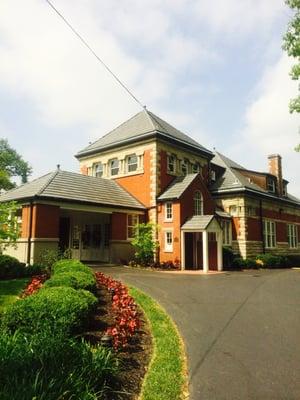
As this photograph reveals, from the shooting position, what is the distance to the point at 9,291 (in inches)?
484

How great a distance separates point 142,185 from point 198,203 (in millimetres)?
4540

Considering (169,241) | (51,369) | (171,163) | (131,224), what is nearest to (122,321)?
(51,369)

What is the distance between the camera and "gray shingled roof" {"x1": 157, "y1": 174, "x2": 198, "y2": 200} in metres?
25.5

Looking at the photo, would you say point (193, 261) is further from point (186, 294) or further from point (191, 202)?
point (186, 294)

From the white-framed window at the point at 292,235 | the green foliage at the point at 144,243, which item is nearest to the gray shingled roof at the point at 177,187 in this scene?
the green foliage at the point at 144,243

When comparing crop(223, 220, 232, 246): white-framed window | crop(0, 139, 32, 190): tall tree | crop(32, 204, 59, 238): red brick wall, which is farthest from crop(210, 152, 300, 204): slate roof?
crop(0, 139, 32, 190): tall tree

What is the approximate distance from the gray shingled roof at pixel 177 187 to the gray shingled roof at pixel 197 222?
6.21 ft

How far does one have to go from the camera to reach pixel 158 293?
529 inches

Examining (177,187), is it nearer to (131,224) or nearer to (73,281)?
(131,224)

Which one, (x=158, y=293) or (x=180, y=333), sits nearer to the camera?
(x=180, y=333)

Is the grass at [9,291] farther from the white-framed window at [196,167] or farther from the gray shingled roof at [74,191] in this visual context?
the white-framed window at [196,167]

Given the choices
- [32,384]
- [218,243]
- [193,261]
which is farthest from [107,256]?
[32,384]

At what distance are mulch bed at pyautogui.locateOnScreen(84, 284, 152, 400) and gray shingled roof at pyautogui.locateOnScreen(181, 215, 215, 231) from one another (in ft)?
46.6

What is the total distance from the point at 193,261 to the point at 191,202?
4.30 metres
